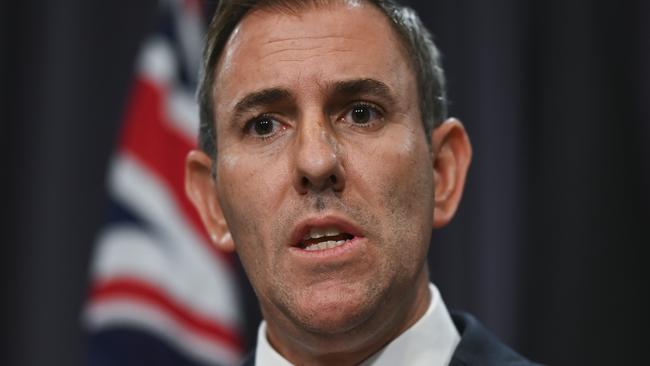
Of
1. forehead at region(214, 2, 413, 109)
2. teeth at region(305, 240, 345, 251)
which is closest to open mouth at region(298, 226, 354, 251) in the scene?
teeth at region(305, 240, 345, 251)

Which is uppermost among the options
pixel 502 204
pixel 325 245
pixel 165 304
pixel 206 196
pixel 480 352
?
pixel 325 245

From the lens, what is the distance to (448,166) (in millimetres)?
1722

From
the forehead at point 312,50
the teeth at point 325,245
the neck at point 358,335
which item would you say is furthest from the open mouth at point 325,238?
the forehead at point 312,50

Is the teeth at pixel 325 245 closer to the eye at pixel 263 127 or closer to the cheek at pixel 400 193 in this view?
the cheek at pixel 400 193

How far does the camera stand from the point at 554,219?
2799 millimetres

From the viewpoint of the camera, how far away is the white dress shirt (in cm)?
156

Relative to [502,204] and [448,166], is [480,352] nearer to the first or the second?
[448,166]

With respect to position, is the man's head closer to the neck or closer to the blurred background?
the neck

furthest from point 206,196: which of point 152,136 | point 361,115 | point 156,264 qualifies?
point 152,136

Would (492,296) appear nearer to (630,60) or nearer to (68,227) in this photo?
(630,60)

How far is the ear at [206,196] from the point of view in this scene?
5.70ft

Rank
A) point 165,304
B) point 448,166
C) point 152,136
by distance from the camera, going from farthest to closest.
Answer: point 152,136, point 165,304, point 448,166

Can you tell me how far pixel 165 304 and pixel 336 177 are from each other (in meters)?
1.41

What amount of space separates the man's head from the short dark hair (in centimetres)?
1
